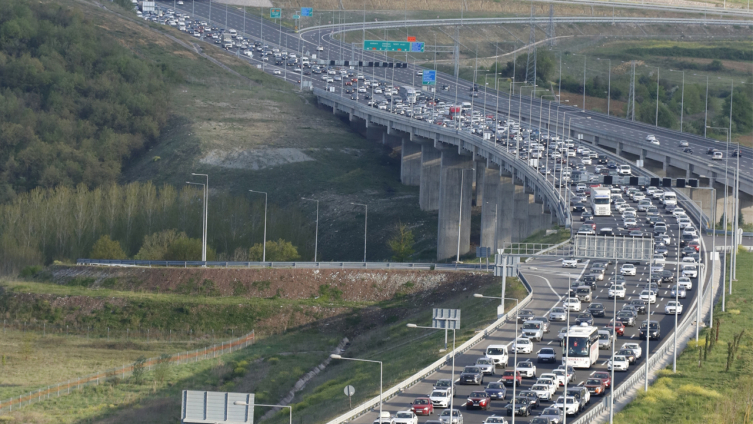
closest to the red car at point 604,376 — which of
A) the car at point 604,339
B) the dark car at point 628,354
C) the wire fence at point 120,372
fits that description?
the dark car at point 628,354

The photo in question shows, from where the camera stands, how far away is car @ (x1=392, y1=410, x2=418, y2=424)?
6178 centimetres

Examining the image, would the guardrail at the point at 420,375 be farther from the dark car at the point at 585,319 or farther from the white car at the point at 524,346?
the dark car at the point at 585,319

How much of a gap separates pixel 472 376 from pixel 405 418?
10193 mm

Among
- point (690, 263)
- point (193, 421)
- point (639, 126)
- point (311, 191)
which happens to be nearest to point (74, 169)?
point (311, 191)

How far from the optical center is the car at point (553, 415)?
203 feet

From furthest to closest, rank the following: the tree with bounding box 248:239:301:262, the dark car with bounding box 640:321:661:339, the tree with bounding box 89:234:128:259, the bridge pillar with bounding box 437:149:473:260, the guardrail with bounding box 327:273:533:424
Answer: the bridge pillar with bounding box 437:149:473:260 → the tree with bounding box 89:234:128:259 → the tree with bounding box 248:239:301:262 → the dark car with bounding box 640:321:661:339 → the guardrail with bounding box 327:273:533:424

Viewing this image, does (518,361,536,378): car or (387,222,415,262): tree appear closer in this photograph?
(518,361,536,378): car

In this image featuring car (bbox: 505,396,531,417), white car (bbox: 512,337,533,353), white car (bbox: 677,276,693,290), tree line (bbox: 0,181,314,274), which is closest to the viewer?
car (bbox: 505,396,531,417)

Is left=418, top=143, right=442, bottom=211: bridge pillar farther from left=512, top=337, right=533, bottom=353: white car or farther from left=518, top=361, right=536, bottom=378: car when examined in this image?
left=518, top=361, right=536, bottom=378: car

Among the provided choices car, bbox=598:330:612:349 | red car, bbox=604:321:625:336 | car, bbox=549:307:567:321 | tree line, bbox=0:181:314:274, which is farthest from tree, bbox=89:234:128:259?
car, bbox=598:330:612:349

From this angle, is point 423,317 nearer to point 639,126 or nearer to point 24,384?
point 24,384

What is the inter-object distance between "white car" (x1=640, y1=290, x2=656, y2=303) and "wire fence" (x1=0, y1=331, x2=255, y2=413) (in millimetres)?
37741

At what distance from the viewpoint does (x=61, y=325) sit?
12294cm

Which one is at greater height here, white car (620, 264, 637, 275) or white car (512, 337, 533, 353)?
white car (620, 264, 637, 275)
